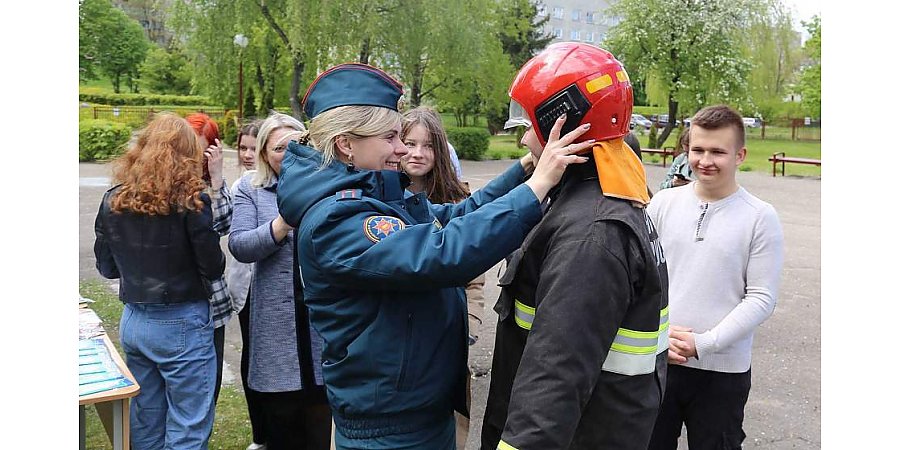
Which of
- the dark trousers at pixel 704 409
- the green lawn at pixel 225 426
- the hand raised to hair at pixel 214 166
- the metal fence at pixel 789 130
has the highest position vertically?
the metal fence at pixel 789 130

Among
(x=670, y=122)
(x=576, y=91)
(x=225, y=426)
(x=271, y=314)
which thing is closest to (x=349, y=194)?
(x=576, y=91)

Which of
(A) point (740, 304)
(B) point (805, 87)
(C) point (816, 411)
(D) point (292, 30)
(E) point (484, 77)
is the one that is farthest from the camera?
(B) point (805, 87)

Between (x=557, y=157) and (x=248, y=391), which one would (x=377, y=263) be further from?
(x=248, y=391)

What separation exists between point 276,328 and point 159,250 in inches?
28.0

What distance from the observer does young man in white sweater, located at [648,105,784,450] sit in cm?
316

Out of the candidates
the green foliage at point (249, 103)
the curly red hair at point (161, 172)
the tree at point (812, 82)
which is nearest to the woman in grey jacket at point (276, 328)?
the curly red hair at point (161, 172)

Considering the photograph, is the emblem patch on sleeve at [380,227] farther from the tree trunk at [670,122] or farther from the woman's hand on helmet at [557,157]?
the tree trunk at [670,122]

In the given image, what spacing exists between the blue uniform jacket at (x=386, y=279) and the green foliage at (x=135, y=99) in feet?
138

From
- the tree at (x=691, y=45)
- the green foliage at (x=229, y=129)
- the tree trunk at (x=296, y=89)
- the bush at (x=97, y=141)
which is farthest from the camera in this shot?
the tree at (x=691, y=45)

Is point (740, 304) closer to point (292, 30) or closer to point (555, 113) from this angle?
point (555, 113)

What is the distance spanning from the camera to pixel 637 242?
1.90 metres

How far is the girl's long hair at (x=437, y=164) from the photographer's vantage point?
4.14 meters

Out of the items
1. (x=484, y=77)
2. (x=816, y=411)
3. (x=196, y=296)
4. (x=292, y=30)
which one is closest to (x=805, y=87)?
(x=484, y=77)

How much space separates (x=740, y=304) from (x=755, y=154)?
36.1 meters
